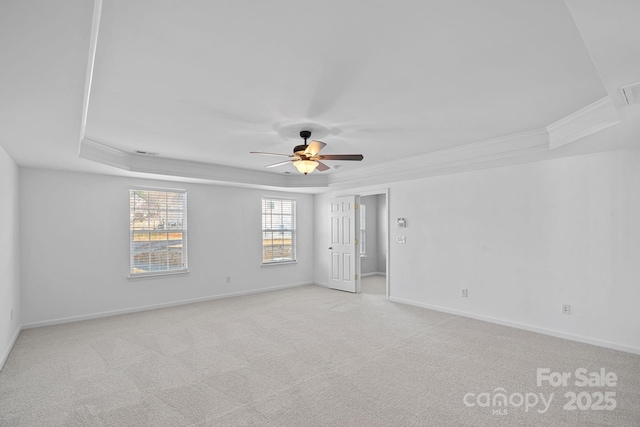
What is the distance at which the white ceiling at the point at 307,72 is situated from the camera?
5.91ft

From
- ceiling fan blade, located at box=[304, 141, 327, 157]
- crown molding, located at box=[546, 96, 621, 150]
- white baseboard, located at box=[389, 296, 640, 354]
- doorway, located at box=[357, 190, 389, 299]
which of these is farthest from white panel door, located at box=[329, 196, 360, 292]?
crown molding, located at box=[546, 96, 621, 150]

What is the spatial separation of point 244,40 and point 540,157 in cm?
412

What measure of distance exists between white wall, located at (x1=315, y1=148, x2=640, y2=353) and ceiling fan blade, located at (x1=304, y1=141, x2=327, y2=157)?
2.88m

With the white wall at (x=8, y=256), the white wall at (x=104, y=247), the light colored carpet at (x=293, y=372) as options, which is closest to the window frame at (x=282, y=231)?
the white wall at (x=104, y=247)

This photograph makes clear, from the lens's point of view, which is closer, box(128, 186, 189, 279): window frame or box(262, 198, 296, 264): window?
box(128, 186, 189, 279): window frame

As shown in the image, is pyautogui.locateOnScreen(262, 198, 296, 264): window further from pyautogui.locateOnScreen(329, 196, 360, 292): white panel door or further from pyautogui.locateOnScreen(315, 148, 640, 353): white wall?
pyautogui.locateOnScreen(315, 148, 640, 353): white wall

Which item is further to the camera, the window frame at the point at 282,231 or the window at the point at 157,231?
the window frame at the point at 282,231

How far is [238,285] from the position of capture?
7.12 m

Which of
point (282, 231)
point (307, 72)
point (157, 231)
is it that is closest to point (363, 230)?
point (282, 231)

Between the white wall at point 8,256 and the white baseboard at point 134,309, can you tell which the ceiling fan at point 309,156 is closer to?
the white wall at point 8,256

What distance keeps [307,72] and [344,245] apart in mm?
5395

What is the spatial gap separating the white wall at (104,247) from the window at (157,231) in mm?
127

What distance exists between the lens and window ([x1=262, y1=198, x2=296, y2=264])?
303 inches

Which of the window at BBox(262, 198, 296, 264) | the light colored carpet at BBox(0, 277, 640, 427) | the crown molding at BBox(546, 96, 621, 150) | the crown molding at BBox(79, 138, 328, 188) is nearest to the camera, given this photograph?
the light colored carpet at BBox(0, 277, 640, 427)
